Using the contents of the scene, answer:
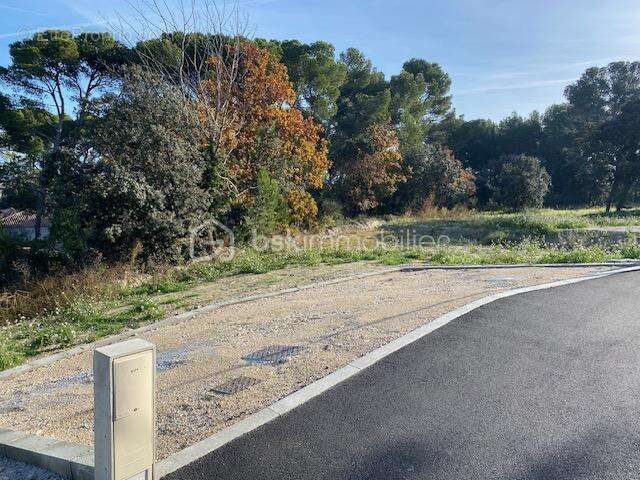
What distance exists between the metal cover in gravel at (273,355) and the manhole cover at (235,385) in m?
0.40

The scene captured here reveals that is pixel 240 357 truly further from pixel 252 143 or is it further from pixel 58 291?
pixel 252 143

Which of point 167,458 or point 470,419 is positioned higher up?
point 470,419

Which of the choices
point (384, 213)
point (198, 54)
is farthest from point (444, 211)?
point (198, 54)

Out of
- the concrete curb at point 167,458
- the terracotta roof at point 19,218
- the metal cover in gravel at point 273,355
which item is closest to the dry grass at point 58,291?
the metal cover in gravel at point 273,355

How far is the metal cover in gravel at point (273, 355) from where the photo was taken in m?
4.50

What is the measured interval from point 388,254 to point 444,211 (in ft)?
51.5

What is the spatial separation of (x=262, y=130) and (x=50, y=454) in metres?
14.1

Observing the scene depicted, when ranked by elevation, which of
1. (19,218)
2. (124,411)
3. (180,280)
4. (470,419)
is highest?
(124,411)

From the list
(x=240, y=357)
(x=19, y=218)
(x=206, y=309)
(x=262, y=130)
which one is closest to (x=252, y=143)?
(x=262, y=130)

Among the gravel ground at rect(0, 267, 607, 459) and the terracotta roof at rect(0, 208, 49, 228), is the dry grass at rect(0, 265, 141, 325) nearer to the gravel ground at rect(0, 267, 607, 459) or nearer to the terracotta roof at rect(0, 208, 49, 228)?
the gravel ground at rect(0, 267, 607, 459)

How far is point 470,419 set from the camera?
3205mm

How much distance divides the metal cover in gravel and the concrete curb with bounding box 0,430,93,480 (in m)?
1.85

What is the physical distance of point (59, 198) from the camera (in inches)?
392

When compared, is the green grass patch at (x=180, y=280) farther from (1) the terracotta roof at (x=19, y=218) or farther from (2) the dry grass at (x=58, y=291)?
(1) the terracotta roof at (x=19, y=218)
